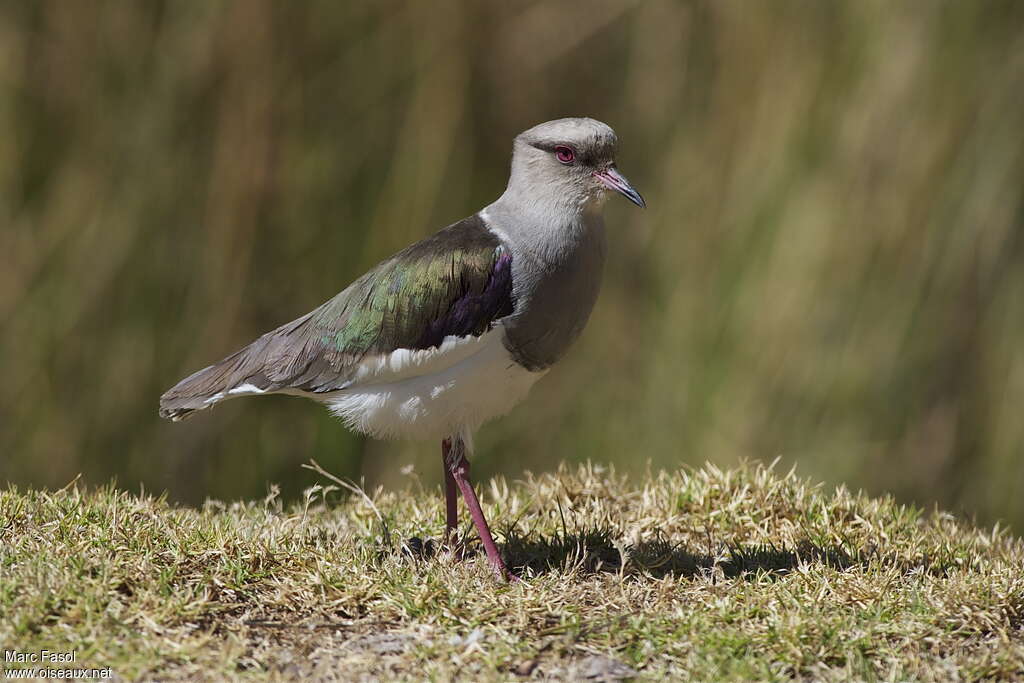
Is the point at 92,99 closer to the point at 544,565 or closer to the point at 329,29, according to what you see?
the point at 329,29

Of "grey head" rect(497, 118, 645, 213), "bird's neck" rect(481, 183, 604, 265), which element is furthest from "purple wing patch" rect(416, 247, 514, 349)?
"grey head" rect(497, 118, 645, 213)

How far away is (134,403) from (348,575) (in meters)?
3.91

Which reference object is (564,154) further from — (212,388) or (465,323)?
(212,388)

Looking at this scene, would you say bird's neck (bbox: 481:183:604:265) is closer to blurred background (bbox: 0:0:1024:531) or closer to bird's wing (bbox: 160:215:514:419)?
bird's wing (bbox: 160:215:514:419)

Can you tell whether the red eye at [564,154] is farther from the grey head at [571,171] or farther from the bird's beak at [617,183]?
the bird's beak at [617,183]

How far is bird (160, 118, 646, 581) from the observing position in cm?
473

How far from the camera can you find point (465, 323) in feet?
15.5

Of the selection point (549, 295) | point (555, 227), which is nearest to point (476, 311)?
point (549, 295)

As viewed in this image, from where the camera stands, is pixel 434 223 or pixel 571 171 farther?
pixel 434 223

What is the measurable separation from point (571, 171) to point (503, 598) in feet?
5.76

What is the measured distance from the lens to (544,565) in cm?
476

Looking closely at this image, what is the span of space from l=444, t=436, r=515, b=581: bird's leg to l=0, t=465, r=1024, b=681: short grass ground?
7 centimetres

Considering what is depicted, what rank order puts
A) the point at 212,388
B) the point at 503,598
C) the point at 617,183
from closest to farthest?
1. the point at 503,598
2. the point at 617,183
3. the point at 212,388

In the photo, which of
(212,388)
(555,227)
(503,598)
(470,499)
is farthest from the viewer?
(212,388)
